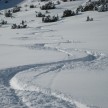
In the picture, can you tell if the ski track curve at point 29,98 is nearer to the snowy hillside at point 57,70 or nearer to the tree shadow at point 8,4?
the snowy hillside at point 57,70

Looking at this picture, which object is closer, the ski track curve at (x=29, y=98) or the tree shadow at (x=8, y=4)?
the ski track curve at (x=29, y=98)

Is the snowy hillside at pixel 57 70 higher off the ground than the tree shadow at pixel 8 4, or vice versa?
the tree shadow at pixel 8 4

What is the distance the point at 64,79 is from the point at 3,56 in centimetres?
149

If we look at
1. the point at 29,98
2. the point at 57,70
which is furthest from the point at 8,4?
the point at 29,98

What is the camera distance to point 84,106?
2490 mm

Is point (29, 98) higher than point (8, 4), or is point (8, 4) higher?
point (8, 4)

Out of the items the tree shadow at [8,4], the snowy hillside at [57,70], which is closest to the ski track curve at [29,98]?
the snowy hillside at [57,70]

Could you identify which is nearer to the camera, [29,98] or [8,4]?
[29,98]

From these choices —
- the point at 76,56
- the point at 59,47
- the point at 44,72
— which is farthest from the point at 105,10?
the point at 44,72

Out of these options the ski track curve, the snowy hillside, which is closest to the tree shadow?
the snowy hillside

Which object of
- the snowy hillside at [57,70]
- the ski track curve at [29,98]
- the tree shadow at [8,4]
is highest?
the tree shadow at [8,4]

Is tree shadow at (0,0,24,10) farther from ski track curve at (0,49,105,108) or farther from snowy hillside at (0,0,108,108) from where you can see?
ski track curve at (0,49,105,108)

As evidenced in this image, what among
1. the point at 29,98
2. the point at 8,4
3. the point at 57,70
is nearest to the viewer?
the point at 29,98

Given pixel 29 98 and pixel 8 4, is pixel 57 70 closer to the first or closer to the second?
pixel 29 98
